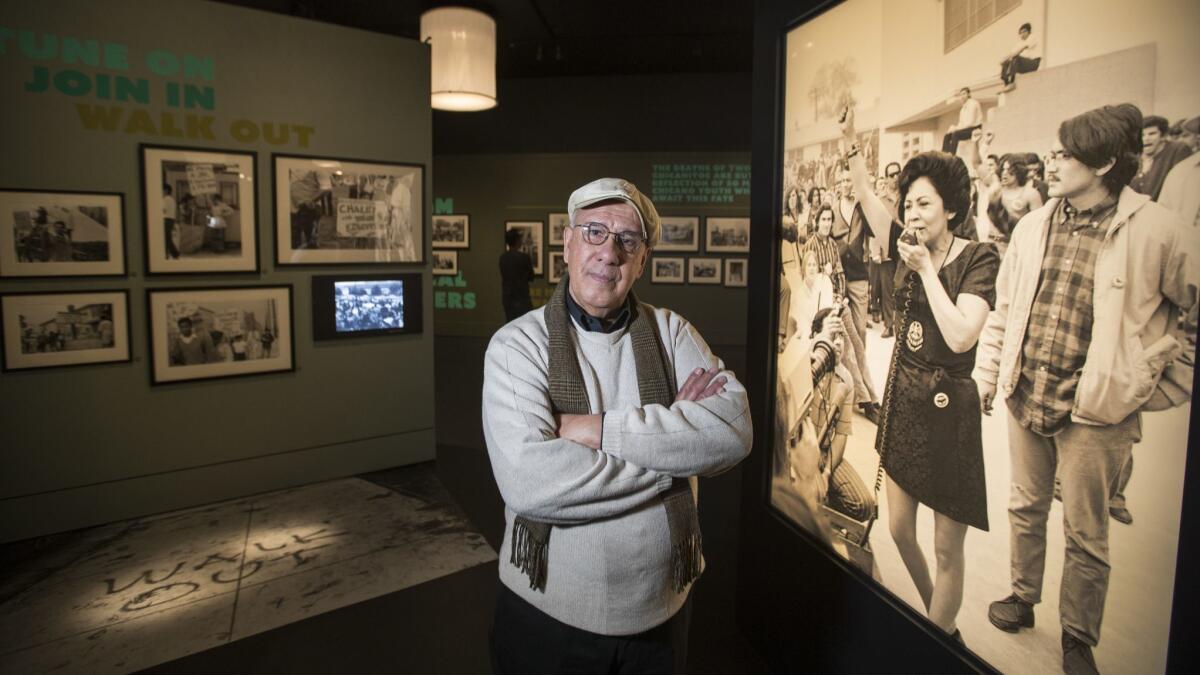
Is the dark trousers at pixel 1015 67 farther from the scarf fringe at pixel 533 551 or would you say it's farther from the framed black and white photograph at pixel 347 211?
the framed black and white photograph at pixel 347 211

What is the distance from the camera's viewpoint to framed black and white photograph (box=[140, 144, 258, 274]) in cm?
457

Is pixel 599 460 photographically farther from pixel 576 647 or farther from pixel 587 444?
pixel 576 647

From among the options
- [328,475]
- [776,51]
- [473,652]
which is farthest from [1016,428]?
[328,475]

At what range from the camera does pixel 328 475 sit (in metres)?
5.51

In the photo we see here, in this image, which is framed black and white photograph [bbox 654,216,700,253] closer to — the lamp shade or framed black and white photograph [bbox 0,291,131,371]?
the lamp shade

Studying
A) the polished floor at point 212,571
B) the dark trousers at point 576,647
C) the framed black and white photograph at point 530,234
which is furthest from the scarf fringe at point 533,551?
the framed black and white photograph at point 530,234

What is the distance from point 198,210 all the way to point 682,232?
767 cm

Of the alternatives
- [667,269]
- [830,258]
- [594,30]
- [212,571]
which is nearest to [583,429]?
[830,258]

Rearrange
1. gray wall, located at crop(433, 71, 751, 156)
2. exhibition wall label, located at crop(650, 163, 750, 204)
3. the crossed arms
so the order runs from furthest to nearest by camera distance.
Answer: exhibition wall label, located at crop(650, 163, 750, 204) < gray wall, located at crop(433, 71, 751, 156) < the crossed arms

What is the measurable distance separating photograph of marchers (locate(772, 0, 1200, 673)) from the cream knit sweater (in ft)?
2.50

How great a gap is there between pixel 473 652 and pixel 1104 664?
2.48m

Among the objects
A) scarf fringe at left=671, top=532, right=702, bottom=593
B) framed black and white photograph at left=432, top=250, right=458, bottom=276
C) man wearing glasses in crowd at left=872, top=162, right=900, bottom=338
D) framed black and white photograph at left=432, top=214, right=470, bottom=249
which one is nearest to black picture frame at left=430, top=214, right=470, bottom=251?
framed black and white photograph at left=432, top=214, right=470, bottom=249

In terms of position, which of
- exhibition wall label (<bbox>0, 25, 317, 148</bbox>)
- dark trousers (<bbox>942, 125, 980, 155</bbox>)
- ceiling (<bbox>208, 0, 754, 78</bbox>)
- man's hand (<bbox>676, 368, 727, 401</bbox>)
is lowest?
man's hand (<bbox>676, 368, 727, 401</bbox>)

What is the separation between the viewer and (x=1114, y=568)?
1599mm
